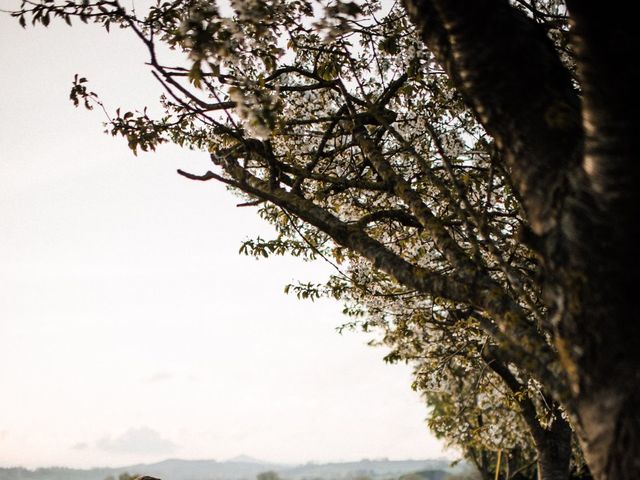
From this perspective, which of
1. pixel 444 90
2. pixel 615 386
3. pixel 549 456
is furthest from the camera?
pixel 549 456

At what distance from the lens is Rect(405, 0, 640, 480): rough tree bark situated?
2055 mm

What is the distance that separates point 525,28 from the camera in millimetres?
2518

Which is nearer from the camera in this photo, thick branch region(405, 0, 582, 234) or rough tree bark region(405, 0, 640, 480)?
rough tree bark region(405, 0, 640, 480)

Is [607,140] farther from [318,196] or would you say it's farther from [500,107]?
[318,196]

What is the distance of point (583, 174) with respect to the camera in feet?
7.36

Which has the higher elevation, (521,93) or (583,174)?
(521,93)

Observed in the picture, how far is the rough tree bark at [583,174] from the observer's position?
80.9 inches

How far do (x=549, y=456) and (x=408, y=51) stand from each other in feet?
39.6

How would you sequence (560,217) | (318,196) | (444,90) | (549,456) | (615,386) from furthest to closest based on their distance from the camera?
(549,456) < (444,90) < (318,196) < (560,217) < (615,386)

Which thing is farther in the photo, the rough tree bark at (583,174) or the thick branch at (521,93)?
the thick branch at (521,93)

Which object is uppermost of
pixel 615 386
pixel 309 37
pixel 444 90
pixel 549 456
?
pixel 309 37

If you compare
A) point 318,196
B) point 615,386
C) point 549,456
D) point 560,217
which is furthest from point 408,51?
point 549,456

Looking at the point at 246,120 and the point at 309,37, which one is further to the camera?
the point at 309,37

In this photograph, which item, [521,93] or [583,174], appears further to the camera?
[521,93]
